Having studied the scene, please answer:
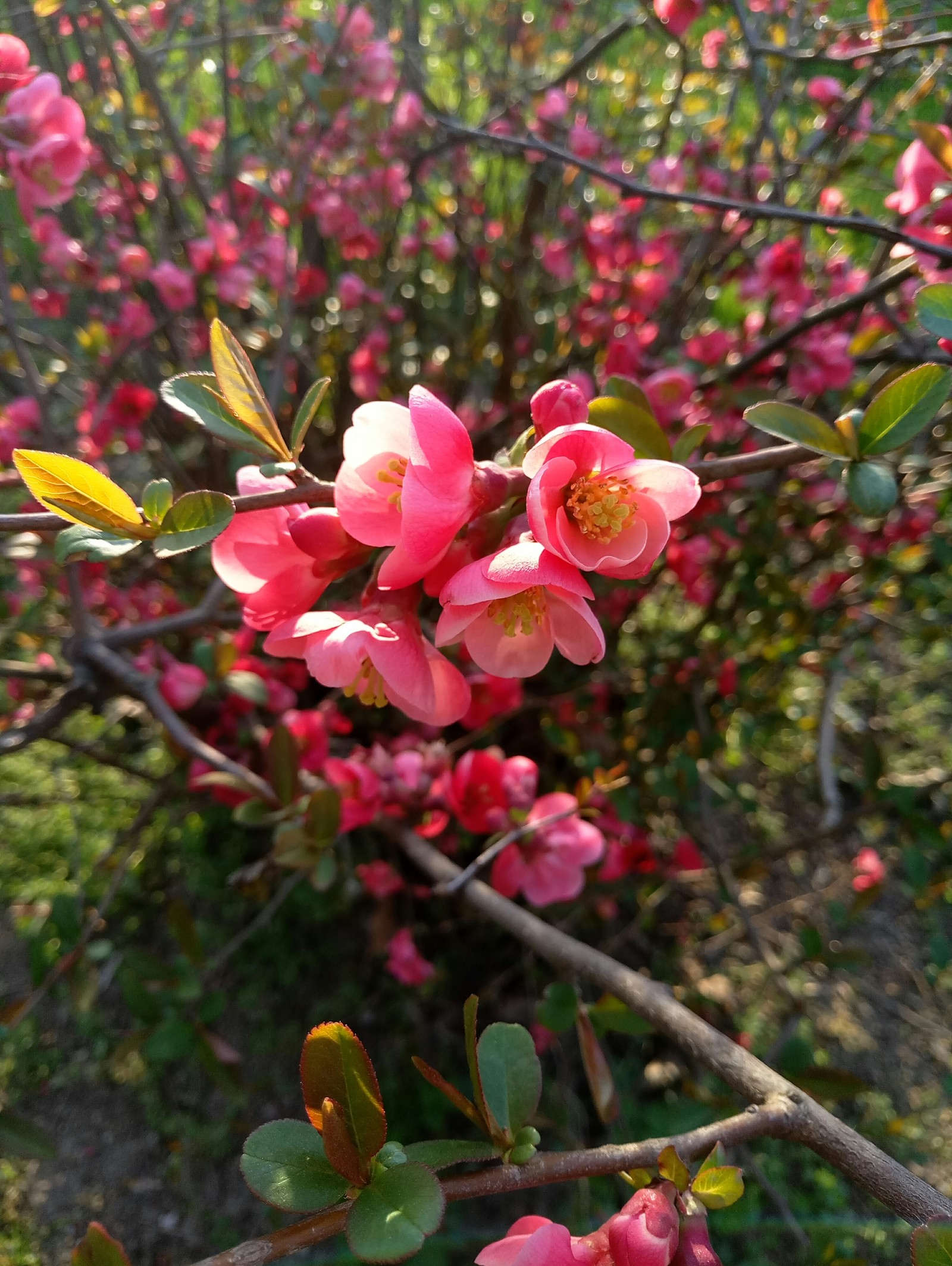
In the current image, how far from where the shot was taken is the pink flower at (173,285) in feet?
4.55

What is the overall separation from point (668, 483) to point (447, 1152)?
→ 1.44ft

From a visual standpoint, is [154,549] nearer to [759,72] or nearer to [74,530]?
[74,530]

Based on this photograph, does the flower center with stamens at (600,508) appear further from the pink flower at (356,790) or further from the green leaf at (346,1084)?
the pink flower at (356,790)

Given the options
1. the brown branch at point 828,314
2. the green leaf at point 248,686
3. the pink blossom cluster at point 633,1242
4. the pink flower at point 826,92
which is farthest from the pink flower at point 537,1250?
the pink flower at point 826,92

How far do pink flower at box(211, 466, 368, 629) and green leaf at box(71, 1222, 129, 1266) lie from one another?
386 mm

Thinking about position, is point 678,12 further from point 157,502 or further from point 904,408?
point 157,502

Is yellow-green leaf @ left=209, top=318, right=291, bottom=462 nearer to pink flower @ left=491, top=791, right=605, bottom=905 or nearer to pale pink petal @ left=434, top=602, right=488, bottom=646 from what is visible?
pale pink petal @ left=434, top=602, right=488, bottom=646

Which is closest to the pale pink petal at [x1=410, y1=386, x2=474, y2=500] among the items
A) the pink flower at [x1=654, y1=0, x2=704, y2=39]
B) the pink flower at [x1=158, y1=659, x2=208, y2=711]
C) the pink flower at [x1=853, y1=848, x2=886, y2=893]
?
the pink flower at [x1=158, y1=659, x2=208, y2=711]

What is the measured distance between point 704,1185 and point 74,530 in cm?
56

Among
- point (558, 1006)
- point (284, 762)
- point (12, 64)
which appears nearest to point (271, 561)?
point (284, 762)

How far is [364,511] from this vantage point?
47cm

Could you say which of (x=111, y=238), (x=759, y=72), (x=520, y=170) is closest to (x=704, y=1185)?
(x=759, y=72)

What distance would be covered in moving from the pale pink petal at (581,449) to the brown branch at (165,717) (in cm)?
67

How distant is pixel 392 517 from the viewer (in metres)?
0.48
